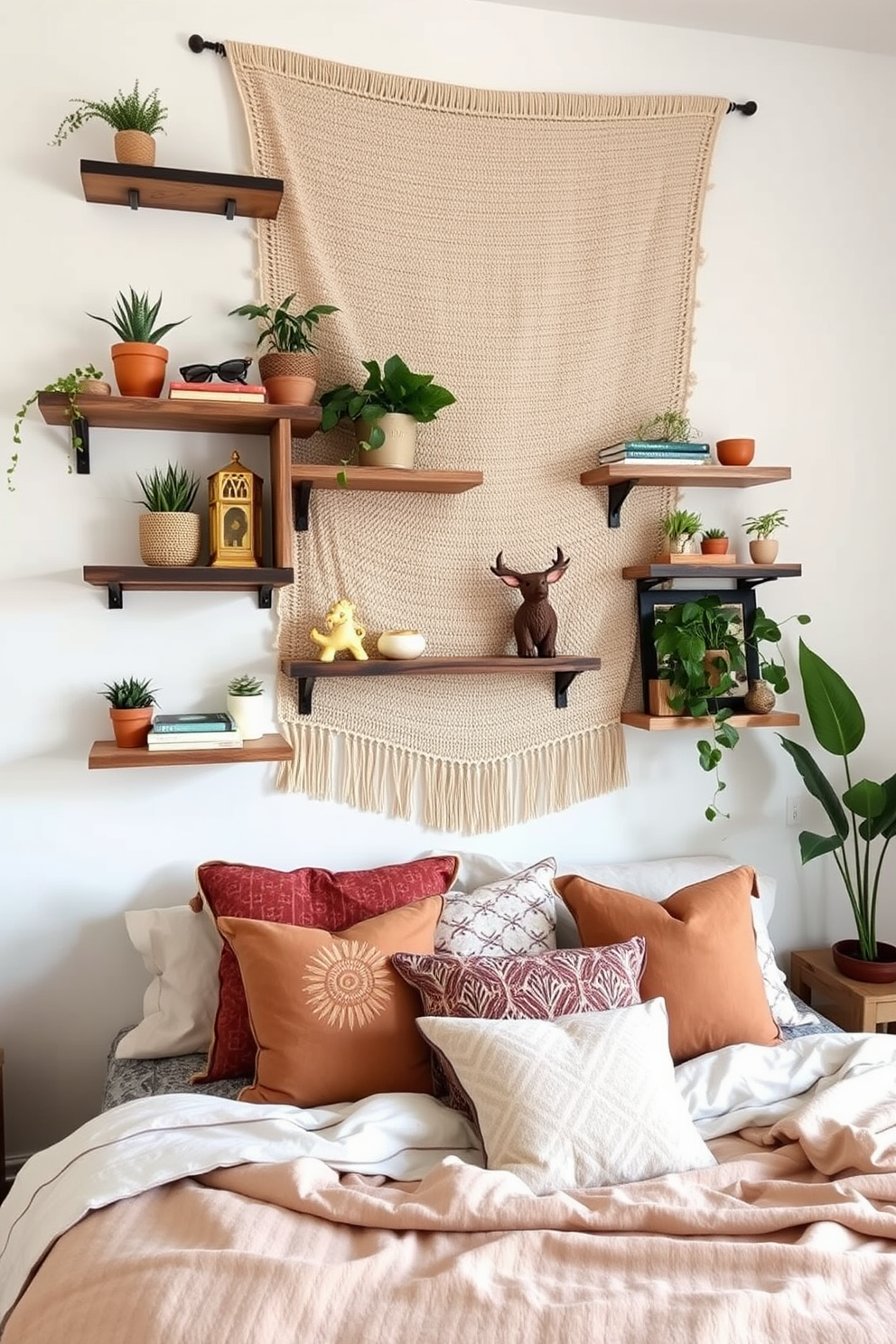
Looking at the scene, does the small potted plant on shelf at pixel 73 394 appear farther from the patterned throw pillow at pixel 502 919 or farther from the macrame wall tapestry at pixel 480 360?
the patterned throw pillow at pixel 502 919

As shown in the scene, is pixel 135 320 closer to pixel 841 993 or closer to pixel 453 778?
pixel 453 778

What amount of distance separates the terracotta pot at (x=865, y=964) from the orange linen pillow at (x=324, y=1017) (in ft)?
3.89

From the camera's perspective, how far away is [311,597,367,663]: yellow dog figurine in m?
2.26

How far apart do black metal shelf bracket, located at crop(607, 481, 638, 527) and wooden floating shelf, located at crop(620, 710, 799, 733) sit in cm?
48

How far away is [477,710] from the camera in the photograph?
8.14ft

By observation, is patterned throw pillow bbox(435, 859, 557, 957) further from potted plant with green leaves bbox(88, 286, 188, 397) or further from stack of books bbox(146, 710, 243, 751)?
potted plant with green leaves bbox(88, 286, 188, 397)

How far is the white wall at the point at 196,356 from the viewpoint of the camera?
7.22 feet

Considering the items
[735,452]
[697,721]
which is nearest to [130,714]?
[697,721]

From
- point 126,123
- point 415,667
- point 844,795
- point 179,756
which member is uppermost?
point 126,123

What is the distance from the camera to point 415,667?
228 cm

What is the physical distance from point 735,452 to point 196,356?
1.27 metres

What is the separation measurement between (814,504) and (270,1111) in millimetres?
1981

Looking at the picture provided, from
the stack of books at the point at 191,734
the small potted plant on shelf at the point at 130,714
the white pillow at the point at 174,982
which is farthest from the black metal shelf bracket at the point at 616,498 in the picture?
the white pillow at the point at 174,982

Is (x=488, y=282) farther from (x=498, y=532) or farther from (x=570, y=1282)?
(x=570, y=1282)
